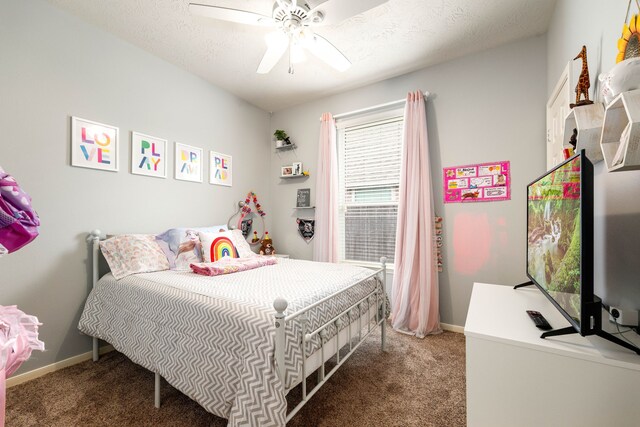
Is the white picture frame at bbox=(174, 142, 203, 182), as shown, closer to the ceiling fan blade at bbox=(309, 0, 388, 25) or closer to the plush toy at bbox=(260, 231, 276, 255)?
the plush toy at bbox=(260, 231, 276, 255)

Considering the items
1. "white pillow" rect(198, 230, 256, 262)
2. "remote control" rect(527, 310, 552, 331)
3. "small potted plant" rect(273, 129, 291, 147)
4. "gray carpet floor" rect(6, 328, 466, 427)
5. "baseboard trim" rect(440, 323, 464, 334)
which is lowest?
"gray carpet floor" rect(6, 328, 466, 427)

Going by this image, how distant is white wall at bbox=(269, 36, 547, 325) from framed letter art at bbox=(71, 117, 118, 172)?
2.65 metres

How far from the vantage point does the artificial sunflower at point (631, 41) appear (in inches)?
32.5

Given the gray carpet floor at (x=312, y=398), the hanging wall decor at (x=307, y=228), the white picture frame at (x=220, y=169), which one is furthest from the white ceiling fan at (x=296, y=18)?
the gray carpet floor at (x=312, y=398)

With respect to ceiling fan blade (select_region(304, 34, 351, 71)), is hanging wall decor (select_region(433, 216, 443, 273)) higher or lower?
lower

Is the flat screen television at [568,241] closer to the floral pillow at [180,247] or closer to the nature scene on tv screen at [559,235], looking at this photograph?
the nature scene on tv screen at [559,235]

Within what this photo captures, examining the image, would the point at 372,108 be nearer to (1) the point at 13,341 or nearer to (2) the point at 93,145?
(2) the point at 93,145

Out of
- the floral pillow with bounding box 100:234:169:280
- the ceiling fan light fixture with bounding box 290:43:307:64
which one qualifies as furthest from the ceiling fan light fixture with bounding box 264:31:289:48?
the floral pillow with bounding box 100:234:169:280

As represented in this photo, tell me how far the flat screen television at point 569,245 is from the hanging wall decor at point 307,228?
2.33 m

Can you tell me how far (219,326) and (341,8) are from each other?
1.87m

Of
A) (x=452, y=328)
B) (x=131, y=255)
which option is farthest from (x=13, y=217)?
(x=452, y=328)

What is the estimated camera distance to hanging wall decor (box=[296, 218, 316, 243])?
133 inches

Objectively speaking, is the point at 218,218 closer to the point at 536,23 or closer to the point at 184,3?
the point at 184,3

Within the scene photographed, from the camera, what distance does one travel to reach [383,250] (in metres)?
3.03
